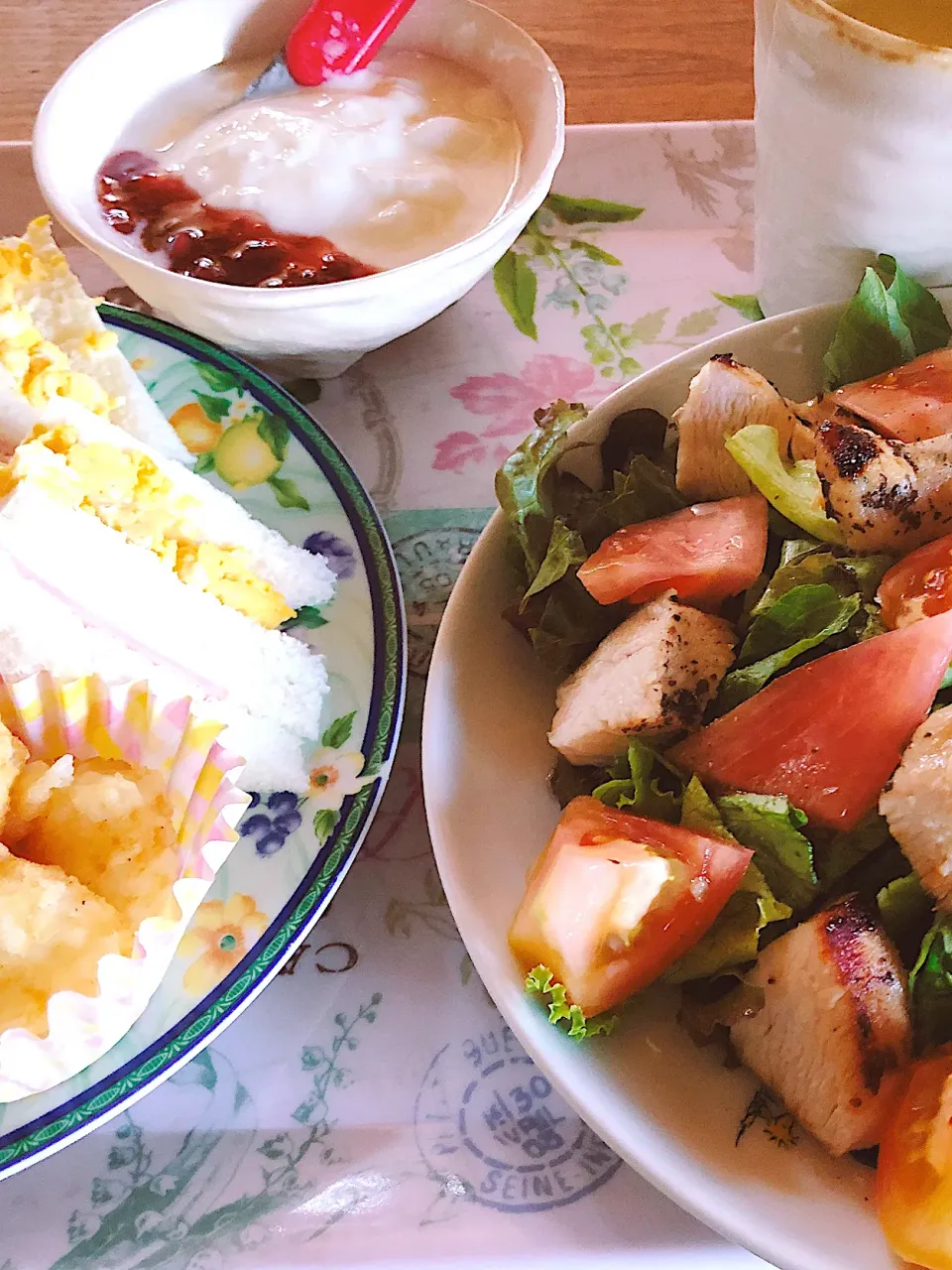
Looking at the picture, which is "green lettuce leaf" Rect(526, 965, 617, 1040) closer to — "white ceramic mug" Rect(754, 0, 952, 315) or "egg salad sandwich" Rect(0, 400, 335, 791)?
"egg salad sandwich" Rect(0, 400, 335, 791)

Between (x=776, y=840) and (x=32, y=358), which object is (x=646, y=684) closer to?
(x=776, y=840)

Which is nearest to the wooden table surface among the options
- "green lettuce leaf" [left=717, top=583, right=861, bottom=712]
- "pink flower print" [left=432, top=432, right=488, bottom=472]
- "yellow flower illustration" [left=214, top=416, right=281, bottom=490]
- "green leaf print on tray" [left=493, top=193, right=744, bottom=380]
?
"green leaf print on tray" [left=493, top=193, right=744, bottom=380]

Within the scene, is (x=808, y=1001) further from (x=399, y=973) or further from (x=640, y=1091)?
(x=399, y=973)

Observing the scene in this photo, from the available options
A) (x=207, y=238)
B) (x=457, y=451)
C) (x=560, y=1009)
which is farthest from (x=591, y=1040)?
(x=207, y=238)

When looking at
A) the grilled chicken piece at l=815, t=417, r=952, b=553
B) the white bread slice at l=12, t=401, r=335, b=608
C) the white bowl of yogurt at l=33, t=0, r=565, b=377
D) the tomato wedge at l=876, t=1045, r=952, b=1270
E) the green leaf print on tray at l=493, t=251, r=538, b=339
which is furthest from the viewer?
the green leaf print on tray at l=493, t=251, r=538, b=339

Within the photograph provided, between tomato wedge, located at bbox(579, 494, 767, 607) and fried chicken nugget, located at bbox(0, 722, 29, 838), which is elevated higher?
tomato wedge, located at bbox(579, 494, 767, 607)

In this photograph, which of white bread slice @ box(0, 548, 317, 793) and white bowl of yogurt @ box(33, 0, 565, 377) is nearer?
white bread slice @ box(0, 548, 317, 793)
